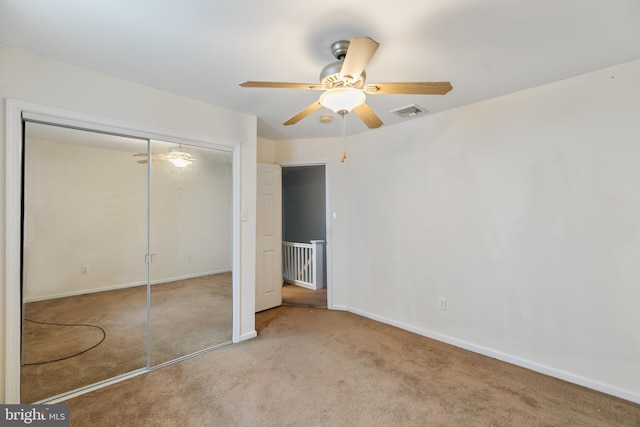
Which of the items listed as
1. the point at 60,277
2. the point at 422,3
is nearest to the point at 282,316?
the point at 60,277

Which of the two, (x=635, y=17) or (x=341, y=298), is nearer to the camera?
(x=635, y=17)

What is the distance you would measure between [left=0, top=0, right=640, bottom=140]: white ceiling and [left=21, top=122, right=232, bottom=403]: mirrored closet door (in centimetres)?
70

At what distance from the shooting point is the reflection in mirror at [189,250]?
2.64 metres

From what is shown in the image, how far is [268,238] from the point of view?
4.11 m

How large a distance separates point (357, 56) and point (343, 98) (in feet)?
0.97

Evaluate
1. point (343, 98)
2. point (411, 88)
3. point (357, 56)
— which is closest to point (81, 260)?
point (343, 98)

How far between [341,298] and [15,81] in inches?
147

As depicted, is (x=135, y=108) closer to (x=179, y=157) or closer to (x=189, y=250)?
(x=179, y=157)

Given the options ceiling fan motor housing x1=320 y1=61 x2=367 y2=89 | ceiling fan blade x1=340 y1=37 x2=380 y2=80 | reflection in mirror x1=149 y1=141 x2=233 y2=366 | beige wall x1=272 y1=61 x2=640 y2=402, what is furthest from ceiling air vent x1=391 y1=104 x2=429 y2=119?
reflection in mirror x1=149 y1=141 x2=233 y2=366

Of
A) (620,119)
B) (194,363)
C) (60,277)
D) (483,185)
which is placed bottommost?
(194,363)

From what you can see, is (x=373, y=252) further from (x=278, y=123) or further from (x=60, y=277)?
(x=60, y=277)

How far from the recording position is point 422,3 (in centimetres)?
146

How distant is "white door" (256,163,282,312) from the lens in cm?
399

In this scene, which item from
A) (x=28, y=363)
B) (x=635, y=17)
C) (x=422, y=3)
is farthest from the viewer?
(x=28, y=363)
